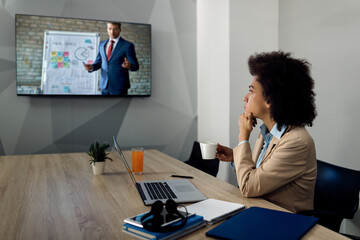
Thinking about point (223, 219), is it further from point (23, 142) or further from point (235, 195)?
point (23, 142)

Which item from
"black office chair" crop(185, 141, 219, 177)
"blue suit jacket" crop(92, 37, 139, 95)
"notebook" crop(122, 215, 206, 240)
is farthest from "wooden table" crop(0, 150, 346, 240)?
"blue suit jacket" crop(92, 37, 139, 95)

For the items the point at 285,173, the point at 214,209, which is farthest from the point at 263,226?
the point at 285,173

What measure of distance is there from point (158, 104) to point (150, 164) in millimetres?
1576

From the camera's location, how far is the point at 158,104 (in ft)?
12.1

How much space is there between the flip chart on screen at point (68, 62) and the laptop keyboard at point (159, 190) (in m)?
2.09

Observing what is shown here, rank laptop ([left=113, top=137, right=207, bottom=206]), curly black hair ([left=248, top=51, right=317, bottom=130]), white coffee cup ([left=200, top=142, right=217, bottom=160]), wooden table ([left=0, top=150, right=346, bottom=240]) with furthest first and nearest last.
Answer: white coffee cup ([left=200, top=142, right=217, bottom=160]) < curly black hair ([left=248, top=51, right=317, bottom=130]) < laptop ([left=113, top=137, right=207, bottom=206]) < wooden table ([left=0, top=150, right=346, bottom=240])

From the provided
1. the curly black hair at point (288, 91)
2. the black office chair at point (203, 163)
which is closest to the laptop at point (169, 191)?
the curly black hair at point (288, 91)

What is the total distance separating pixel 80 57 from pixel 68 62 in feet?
0.45

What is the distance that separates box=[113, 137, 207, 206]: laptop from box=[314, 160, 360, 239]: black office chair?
566mm

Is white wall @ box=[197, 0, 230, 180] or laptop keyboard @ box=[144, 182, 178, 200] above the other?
white wall @ box=[197, 0, 230, 180]

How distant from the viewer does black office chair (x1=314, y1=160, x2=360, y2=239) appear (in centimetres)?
143

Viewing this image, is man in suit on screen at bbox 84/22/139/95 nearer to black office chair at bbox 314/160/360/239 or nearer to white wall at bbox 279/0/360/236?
white wall at bbox 279/0/360/236

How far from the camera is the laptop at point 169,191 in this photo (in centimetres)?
128

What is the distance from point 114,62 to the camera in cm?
342
